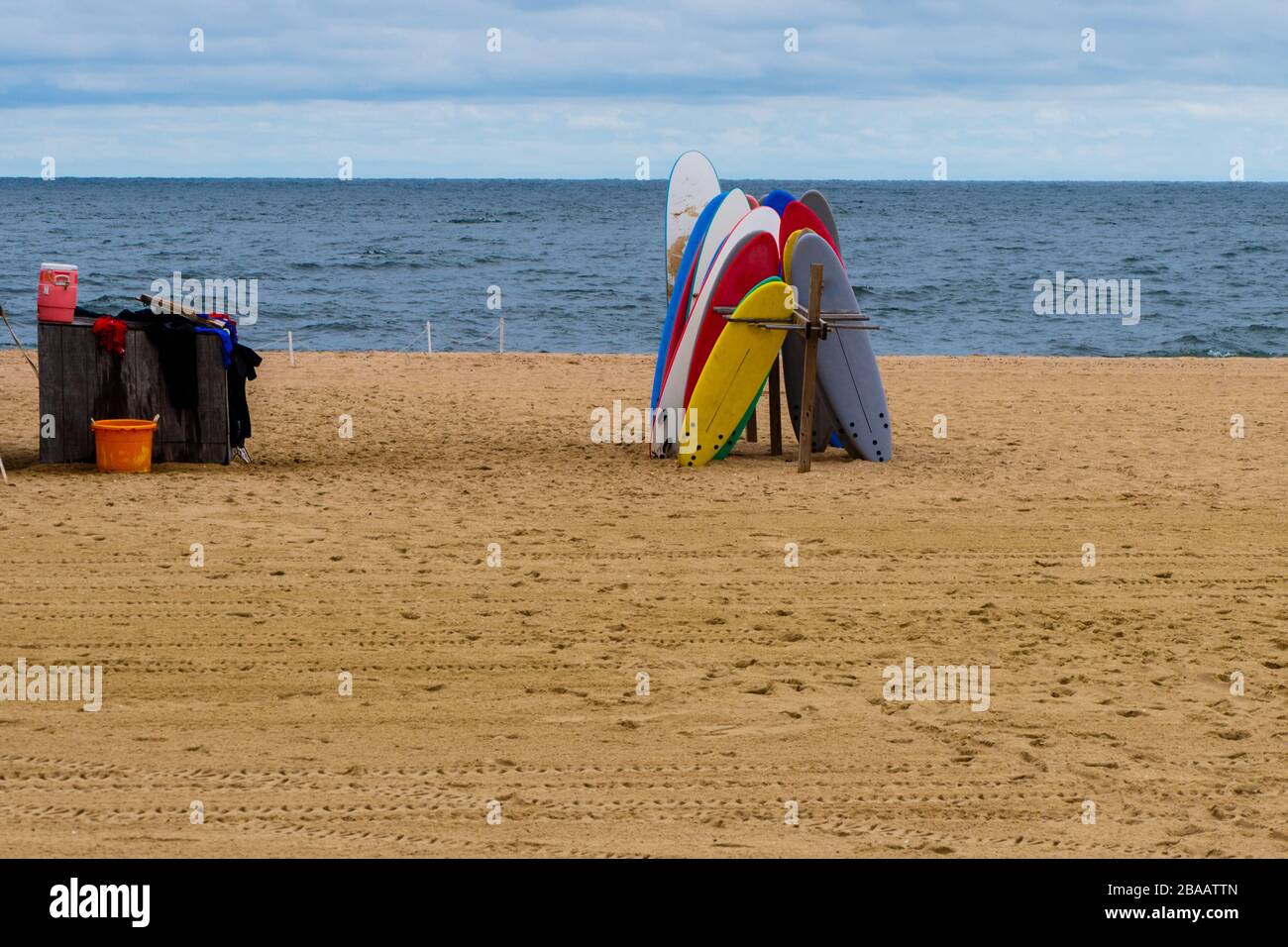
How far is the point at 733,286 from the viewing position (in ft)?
38.4

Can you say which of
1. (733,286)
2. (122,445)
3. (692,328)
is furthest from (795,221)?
(122,445)

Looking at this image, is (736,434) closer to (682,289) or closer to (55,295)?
(682,289)

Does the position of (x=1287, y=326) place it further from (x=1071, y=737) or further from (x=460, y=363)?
(x=1071, y=737)

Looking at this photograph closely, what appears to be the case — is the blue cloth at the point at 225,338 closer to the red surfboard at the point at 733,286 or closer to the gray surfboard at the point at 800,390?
the red surfboard at the point at 733,286

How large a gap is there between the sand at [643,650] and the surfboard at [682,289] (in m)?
0.83

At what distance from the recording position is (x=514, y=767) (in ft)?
18.0

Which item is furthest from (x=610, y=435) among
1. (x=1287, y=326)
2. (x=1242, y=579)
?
(x=1287, y=326)

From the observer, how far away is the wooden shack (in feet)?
36.7

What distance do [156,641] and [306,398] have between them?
886 cm

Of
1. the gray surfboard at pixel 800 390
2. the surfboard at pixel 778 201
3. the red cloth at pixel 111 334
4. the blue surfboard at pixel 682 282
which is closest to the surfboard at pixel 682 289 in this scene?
the blue surfboard at pixel 682 282

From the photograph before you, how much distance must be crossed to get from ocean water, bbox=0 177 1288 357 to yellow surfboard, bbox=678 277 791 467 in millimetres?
13614

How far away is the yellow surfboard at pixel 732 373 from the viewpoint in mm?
11406

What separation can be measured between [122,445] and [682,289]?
15.0 ft
